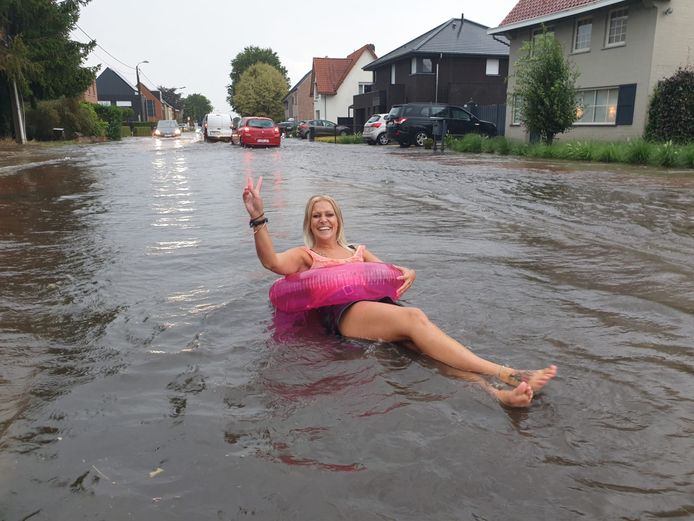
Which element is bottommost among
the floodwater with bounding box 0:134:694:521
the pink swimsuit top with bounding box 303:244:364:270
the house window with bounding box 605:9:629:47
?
the floodwater with bounding box 0:134:694:521

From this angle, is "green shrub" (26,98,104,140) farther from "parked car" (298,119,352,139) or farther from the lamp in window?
the lamp in window

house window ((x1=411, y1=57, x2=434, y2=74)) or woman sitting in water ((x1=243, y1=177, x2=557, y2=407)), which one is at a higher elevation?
house window ((x1=411, y1=57, x2=434, y2=74))

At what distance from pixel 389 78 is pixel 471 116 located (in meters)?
20.0

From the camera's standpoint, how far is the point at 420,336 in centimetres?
354

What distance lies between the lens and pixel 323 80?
67875mm

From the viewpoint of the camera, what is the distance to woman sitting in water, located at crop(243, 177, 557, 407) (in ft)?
10.4

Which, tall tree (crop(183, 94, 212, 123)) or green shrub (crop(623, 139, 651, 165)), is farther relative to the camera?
tall tree (crop(183, 94, 212, 123))

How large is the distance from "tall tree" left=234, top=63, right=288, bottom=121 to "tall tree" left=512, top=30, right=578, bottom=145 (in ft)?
221

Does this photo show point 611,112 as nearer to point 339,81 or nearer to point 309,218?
point 309,218

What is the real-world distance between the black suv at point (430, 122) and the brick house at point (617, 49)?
4.44 m

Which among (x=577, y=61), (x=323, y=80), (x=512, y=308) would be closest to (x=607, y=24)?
(x=577, y=61)

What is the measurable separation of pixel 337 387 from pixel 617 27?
23.2 metres

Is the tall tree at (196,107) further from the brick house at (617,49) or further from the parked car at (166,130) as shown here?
the brick house at (617,49)

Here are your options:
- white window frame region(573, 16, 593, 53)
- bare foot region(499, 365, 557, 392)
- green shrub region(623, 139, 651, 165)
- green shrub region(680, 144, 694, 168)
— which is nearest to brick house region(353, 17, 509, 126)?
white window frame region(573, 16, 593, 53)
